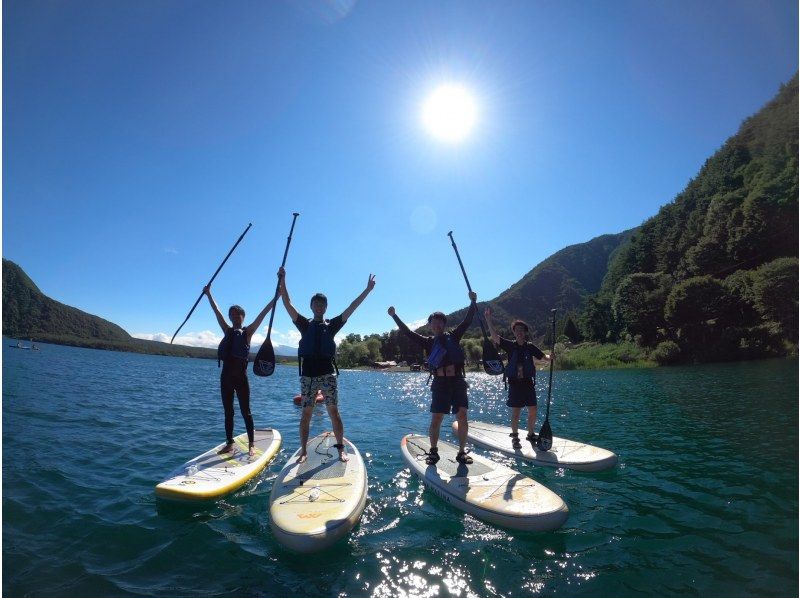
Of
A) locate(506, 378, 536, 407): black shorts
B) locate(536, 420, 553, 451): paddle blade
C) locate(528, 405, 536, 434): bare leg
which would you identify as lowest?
locate(536, 420, 553, 451): paddle blade

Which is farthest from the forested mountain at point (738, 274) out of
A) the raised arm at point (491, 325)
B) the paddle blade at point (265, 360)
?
the paddle blade at point (265, 360)

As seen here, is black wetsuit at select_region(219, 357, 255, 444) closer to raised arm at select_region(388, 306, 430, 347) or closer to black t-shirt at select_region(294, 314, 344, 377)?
black t-shirt at select_region(294, 314, 344, 377)

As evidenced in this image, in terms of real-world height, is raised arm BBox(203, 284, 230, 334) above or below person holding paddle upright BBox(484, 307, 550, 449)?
above

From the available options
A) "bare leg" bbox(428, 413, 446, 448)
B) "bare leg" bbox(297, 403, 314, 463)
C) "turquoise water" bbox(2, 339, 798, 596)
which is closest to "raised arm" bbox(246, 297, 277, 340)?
"bare leg" bbox(297, 403, 314, 463)

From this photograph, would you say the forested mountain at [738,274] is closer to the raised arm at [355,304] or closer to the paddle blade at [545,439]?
the paddle blade at [545,439]

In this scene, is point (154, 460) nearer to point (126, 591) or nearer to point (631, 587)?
point (126, 591)

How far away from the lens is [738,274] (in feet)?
156

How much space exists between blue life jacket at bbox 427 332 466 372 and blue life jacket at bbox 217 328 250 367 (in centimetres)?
421

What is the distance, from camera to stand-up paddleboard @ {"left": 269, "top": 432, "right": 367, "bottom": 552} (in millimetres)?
5254

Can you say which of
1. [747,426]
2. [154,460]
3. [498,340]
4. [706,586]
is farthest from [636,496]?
[154,460]

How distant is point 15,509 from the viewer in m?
6.54

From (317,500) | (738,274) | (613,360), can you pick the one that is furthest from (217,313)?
(738,274)

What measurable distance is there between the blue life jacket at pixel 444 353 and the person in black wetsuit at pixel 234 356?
3730mm

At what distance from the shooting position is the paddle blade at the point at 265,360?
9.28 meters
